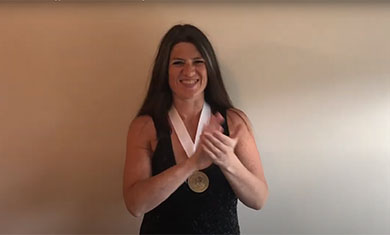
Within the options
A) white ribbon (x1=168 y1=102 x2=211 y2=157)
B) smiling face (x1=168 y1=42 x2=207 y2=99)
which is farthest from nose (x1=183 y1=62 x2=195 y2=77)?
white ribbon (x1=168 y1=102 x2=211 y2=157)

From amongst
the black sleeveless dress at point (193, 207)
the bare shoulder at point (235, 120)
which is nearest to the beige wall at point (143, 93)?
the bare shoulder at point (235, 120)

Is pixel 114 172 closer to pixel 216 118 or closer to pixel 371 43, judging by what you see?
pixel 216 118

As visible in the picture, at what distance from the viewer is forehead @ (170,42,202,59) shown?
46.1 inches

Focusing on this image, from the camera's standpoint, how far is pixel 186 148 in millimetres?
1157

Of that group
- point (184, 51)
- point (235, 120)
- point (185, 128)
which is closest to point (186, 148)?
point (185, 128)

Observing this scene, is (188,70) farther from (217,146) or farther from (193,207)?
(193,207)

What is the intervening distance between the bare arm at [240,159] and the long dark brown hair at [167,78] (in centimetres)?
7

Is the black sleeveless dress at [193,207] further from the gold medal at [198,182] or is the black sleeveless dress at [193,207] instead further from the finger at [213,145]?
the finger at [213,145]

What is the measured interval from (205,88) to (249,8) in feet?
1.08

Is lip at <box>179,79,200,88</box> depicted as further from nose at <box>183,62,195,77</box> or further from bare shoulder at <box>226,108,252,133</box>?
bare shoulder at <box>226,108,252,133</box>

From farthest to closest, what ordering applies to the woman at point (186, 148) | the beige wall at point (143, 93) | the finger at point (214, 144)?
the beige wall at point (143, 93) < the woman at point (186, 148) < the finger at point (214, 144)

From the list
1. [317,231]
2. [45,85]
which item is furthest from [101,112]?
[317,231]

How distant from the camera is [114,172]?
138 centimetres

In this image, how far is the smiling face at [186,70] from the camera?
3.82 feet
